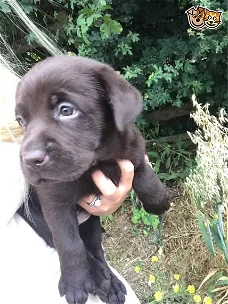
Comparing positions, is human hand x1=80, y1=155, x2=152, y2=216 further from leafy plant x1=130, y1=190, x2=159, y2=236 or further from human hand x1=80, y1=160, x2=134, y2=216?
leafy plant x1=130, y1=190, x2=159, y2=236

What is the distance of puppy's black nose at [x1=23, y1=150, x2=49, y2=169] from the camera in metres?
1.41

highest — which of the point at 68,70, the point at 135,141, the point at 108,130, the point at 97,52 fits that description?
the point at 68,70

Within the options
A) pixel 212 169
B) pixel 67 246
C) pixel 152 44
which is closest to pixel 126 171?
pixel 67 246

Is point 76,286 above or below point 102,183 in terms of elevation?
below

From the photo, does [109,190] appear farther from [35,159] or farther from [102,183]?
[35,159]

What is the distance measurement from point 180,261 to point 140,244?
376mm

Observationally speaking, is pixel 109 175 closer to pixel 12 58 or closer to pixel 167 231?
pixel 12 58

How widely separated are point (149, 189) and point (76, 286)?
20.6 inches

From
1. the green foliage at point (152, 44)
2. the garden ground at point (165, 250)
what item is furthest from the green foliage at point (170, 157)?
the green foliage at point (152, 44)

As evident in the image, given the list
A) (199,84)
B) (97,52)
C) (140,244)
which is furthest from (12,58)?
(140,244)

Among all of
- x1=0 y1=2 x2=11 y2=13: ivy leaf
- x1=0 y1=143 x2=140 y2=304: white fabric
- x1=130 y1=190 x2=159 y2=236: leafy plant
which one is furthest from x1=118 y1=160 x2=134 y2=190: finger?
x1=130 y1=190 x2=159 y2=236: leafy plant

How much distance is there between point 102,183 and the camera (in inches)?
67.4

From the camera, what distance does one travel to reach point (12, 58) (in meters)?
2.52

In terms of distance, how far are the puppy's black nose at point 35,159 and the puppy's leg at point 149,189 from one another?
625mm
